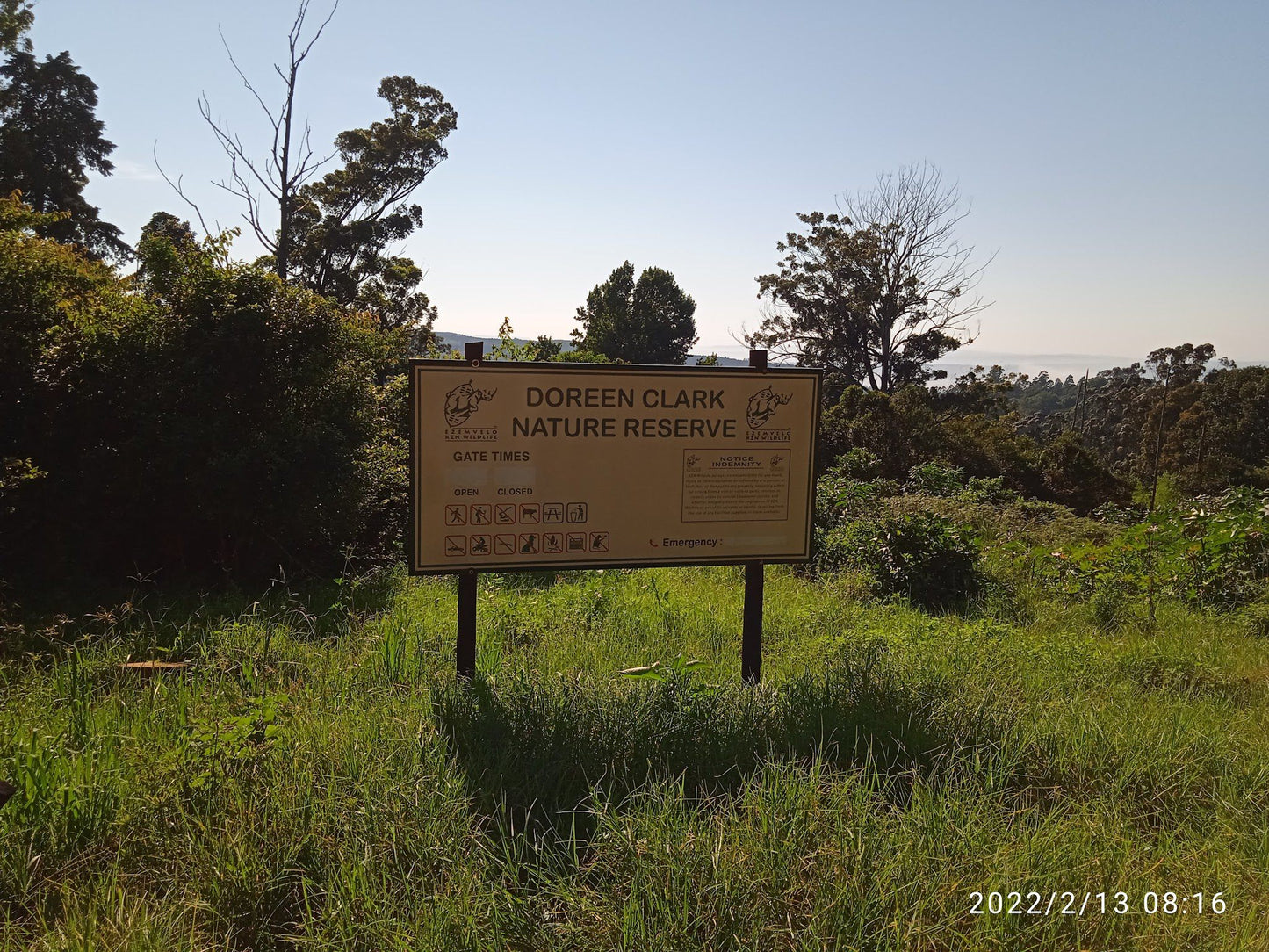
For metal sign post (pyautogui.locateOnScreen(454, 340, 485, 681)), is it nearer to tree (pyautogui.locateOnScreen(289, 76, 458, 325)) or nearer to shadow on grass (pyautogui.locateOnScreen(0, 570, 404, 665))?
A: shadow on grass (pyautogui.locateOnScreen(0, 570, 404, 665))

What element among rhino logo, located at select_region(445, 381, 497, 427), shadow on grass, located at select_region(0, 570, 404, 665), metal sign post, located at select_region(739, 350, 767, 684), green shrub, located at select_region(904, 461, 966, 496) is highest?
rhino logo, located at select_region(445, 381, 497, 427)

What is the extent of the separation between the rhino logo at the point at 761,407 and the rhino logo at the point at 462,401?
149 centimetres

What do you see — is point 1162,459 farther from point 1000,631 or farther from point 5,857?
point 5,857

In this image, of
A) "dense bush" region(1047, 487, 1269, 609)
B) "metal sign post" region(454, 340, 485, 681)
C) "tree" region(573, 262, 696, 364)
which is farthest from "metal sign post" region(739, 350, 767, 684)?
"tree" region(573, 262, 696, 364)

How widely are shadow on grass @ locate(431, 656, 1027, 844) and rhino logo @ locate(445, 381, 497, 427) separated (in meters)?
1.35

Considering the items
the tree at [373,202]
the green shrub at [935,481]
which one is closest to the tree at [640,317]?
the tree at [373,202]

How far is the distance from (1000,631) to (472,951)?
4125mm

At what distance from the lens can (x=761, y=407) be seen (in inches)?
189

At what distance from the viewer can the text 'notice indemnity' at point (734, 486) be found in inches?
187

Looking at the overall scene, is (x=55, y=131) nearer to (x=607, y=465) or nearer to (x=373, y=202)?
(x=373, y=202)

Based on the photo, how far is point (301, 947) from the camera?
246cm

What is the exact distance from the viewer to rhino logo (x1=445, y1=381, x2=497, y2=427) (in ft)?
14.2

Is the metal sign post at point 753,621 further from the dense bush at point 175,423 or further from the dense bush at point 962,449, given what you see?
the dense bush at point 962,449
